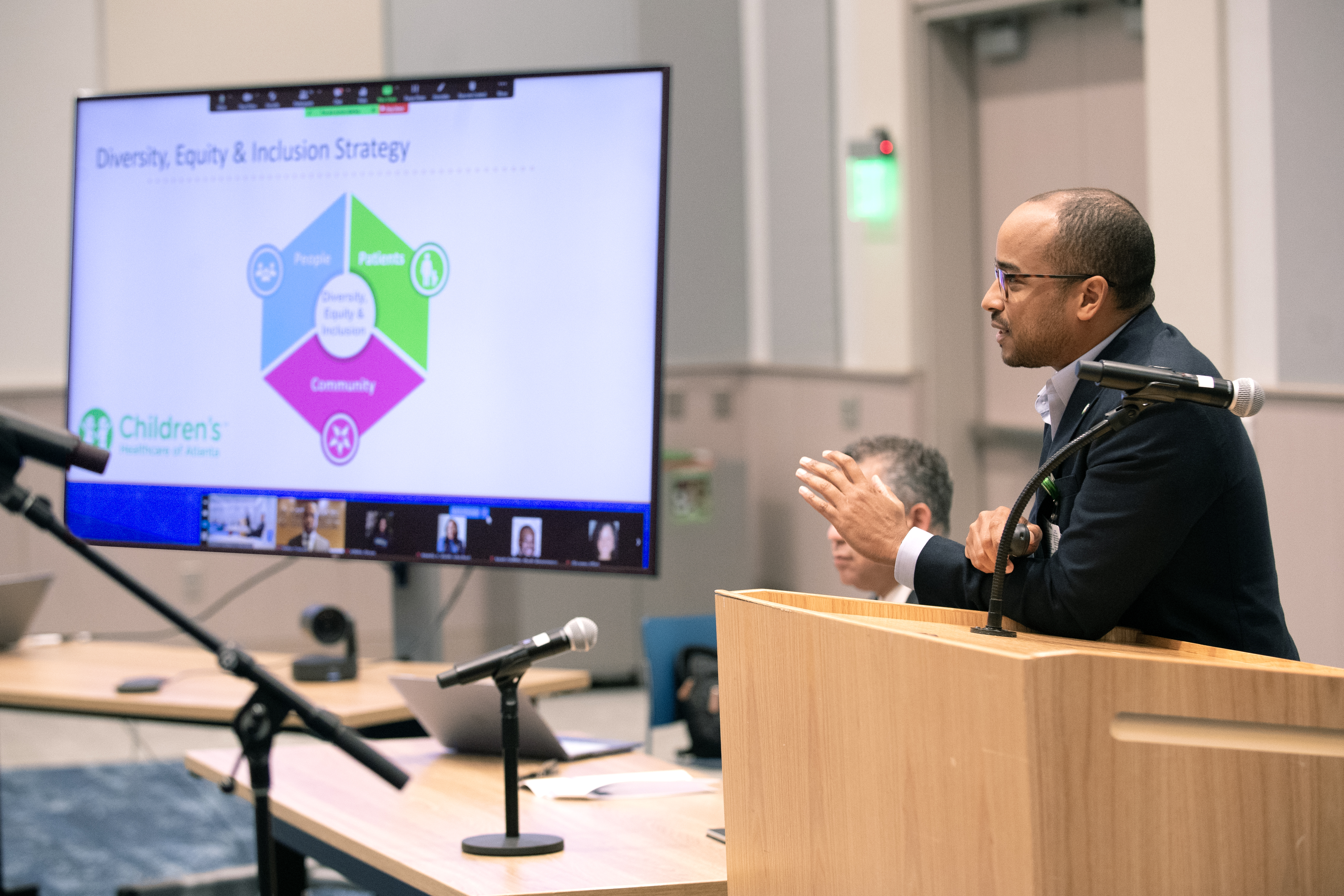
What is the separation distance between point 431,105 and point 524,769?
1.41 metres

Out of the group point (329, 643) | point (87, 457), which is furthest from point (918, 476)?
point (87, 457)

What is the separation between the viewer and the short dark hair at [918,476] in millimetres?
2705

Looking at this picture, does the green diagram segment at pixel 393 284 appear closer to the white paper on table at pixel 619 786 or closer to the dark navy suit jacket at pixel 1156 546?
the white paper on table at pixel 619 786

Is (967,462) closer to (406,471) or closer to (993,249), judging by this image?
(993,249)

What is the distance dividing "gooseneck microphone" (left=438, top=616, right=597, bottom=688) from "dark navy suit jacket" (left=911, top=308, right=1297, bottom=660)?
0.44 m

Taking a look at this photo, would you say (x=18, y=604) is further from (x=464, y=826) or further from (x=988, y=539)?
(x=988, y=539)

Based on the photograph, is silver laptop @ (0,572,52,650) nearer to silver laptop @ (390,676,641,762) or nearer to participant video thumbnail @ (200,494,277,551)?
participant video thumbnail @ (200,494,277,551)

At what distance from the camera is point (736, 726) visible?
160cm

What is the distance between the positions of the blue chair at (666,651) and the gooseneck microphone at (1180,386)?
2314 millimetres

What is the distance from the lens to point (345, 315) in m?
2.94

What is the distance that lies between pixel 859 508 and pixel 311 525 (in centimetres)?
157

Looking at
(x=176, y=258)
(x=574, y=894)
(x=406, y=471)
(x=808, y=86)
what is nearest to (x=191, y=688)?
(x=406, y=471)

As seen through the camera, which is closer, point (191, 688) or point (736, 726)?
point (736, 726)

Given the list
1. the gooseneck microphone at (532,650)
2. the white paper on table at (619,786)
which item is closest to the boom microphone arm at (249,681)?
the gooseneck microphone at (532,650)
